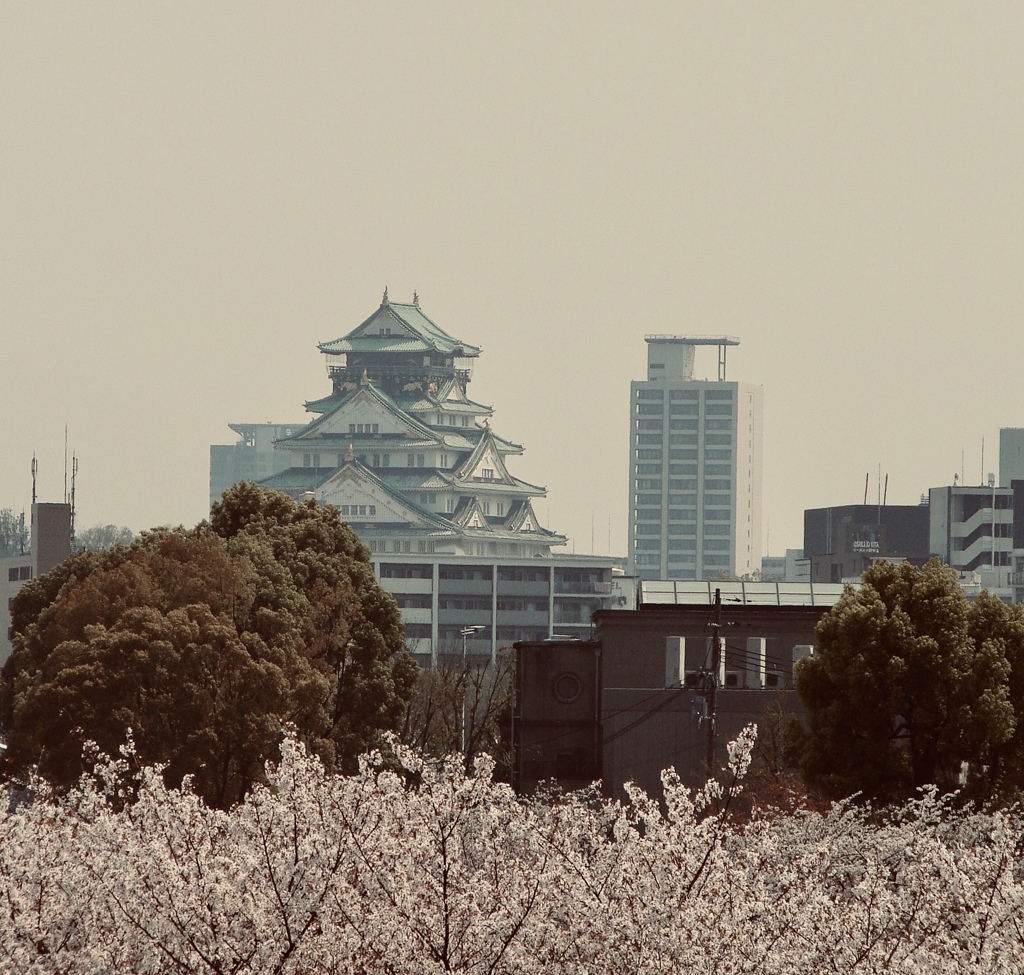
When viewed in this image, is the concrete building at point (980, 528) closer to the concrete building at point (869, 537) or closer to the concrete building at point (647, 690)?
the concrete building at point (869, 537)

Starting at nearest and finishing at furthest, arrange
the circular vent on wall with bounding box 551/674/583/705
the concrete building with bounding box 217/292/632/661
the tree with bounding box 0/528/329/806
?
the tree with bounding box 0/528/329/806, the circular vent on wall with bounding box 551/674/583/705, the concrete building with bounding box 217/292/632/661

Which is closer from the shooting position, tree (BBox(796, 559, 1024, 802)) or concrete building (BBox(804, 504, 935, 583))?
tree (BBox(796, 559, 1024, 802))

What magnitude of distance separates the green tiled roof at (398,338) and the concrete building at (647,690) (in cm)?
13814

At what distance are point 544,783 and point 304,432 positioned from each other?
13190 cm

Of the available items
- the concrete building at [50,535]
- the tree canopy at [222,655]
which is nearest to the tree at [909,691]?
the tree canopy at [222,655]

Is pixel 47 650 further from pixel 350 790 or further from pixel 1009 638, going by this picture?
pixel 350 790

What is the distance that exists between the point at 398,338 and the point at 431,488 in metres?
20.8

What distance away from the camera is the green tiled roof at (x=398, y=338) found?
188 metres

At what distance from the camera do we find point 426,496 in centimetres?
17588

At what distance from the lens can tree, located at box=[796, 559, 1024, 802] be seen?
1214 inches

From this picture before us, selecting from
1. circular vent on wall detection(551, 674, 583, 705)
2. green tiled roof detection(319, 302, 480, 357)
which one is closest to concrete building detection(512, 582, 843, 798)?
circular vent on wall detection(551, 674, 583, 705)

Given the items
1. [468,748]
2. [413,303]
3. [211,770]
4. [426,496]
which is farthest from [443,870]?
[413,303]

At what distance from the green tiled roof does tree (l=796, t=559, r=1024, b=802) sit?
513ft

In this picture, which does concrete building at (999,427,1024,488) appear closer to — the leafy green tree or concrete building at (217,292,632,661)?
concrete building at (217,292,632,661)
